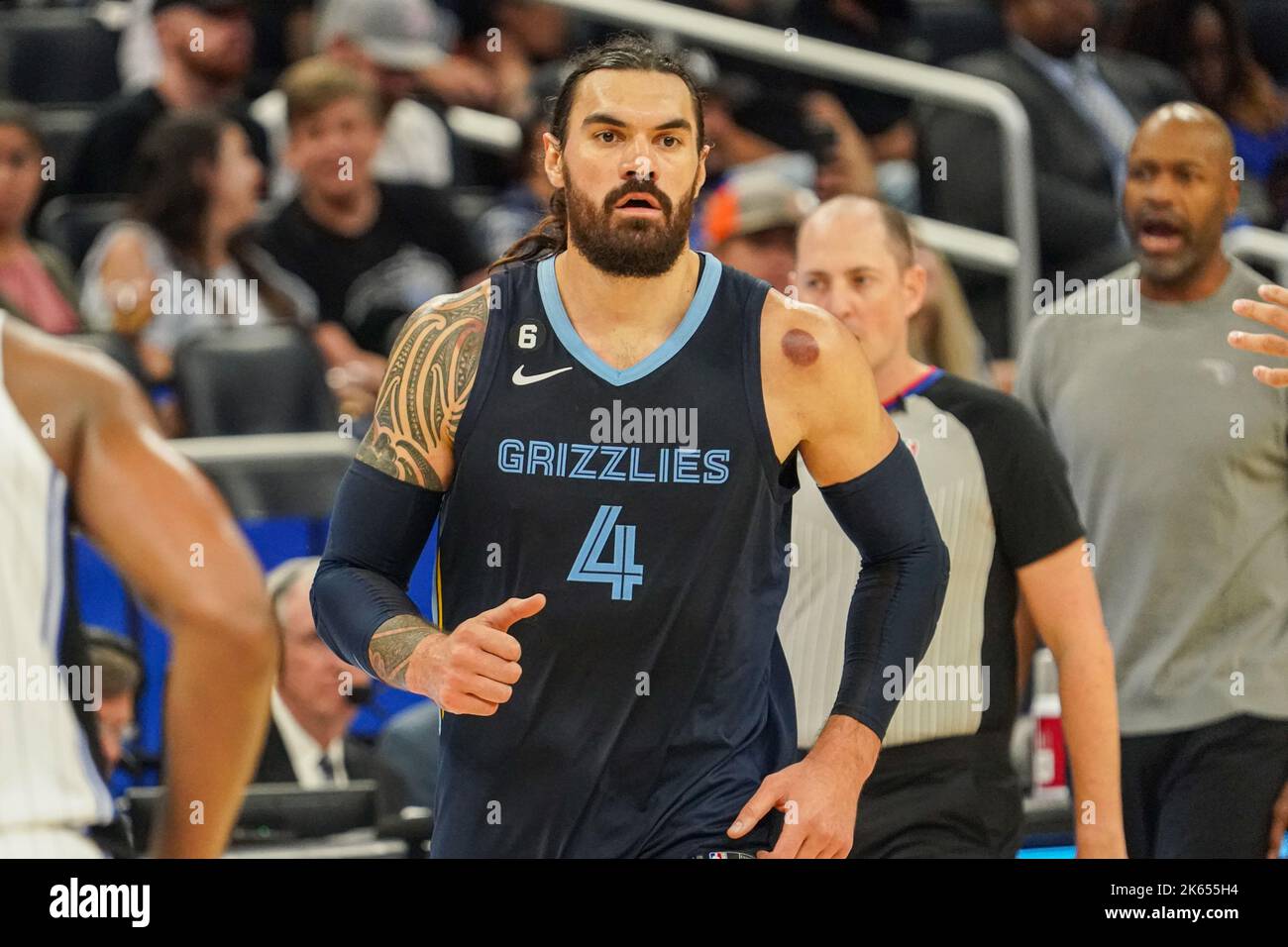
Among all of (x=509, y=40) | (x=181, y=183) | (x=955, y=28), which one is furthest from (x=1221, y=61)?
(x=181, y=183)

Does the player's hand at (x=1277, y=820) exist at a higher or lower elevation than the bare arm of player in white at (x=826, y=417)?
lower

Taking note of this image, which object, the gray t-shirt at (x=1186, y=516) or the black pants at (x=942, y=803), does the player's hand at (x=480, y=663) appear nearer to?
the black pants at (x=942, y=803)

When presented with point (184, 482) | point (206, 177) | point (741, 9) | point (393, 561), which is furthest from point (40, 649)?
point (741, 9)

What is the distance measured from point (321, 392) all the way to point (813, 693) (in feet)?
7.25

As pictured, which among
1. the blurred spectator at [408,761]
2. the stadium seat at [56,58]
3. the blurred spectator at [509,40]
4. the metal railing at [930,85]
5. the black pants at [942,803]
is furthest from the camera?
the blurred spectator at [509,40]

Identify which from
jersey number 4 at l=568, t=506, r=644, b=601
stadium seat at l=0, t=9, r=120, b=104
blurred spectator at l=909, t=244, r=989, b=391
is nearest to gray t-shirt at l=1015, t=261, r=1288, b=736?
blurred spectator at l=909, t=244, r=989, b=391

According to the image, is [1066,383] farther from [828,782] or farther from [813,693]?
[828,782]

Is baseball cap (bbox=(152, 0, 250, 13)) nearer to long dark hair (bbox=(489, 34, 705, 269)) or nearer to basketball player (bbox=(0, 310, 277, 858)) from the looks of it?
long dark hair (bbox=(489, 34, 705, 269))

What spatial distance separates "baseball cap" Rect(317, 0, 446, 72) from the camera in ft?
22.0

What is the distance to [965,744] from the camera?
3.80 meters

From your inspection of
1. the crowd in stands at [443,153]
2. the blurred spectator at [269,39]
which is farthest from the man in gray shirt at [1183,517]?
the blurred spectator at [269,39]

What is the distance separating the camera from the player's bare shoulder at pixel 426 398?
3.01 m

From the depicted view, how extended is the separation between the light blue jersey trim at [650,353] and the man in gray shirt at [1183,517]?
1504mm

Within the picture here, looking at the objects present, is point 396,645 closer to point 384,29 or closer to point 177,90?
point 177,90
